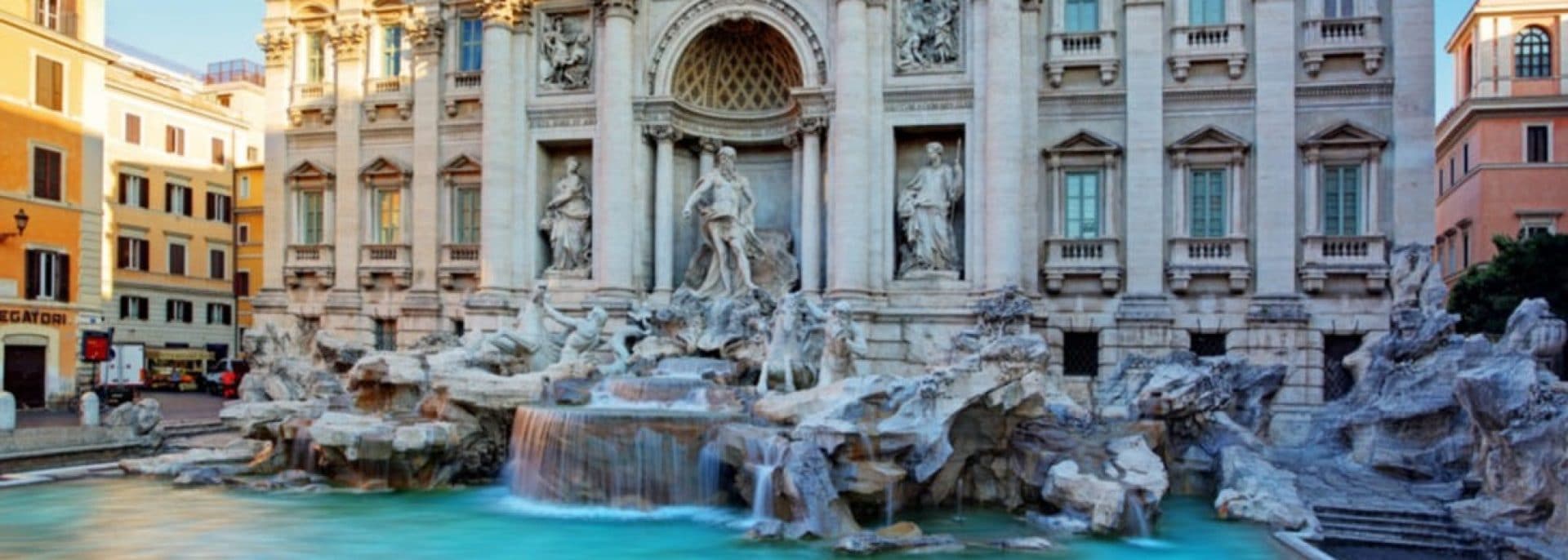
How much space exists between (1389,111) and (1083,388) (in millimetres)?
8012

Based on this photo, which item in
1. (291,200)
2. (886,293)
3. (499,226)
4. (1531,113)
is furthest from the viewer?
(1531,113)

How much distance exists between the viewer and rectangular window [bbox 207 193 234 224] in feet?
144

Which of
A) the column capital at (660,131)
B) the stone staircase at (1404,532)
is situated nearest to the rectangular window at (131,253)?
the column capital at (660,131)

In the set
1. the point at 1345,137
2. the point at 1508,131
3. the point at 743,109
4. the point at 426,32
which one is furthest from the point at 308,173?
the point at 1508,131

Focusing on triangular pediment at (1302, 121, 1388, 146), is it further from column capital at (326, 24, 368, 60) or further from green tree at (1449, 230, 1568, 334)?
column capital at (326, 24, 368, 60)

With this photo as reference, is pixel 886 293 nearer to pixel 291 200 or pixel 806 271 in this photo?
pixel 806 271

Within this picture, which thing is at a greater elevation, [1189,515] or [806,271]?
[806,271]

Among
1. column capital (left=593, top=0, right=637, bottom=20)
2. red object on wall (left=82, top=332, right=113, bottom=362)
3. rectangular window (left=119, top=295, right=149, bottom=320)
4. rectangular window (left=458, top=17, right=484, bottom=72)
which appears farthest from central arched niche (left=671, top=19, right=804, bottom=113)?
rectangular window (left=119, top=295, right=149, bottom=320)

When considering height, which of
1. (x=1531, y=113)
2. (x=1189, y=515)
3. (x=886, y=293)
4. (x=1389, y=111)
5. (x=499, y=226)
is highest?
(x=1531, y=113)

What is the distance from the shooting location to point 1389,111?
69.2 ft

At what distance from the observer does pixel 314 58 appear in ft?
92.1

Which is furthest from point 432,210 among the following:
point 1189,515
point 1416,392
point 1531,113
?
point 1531,113

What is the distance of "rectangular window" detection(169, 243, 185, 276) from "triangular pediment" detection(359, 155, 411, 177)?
20.2 m

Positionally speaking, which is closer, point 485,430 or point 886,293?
point 485,430
